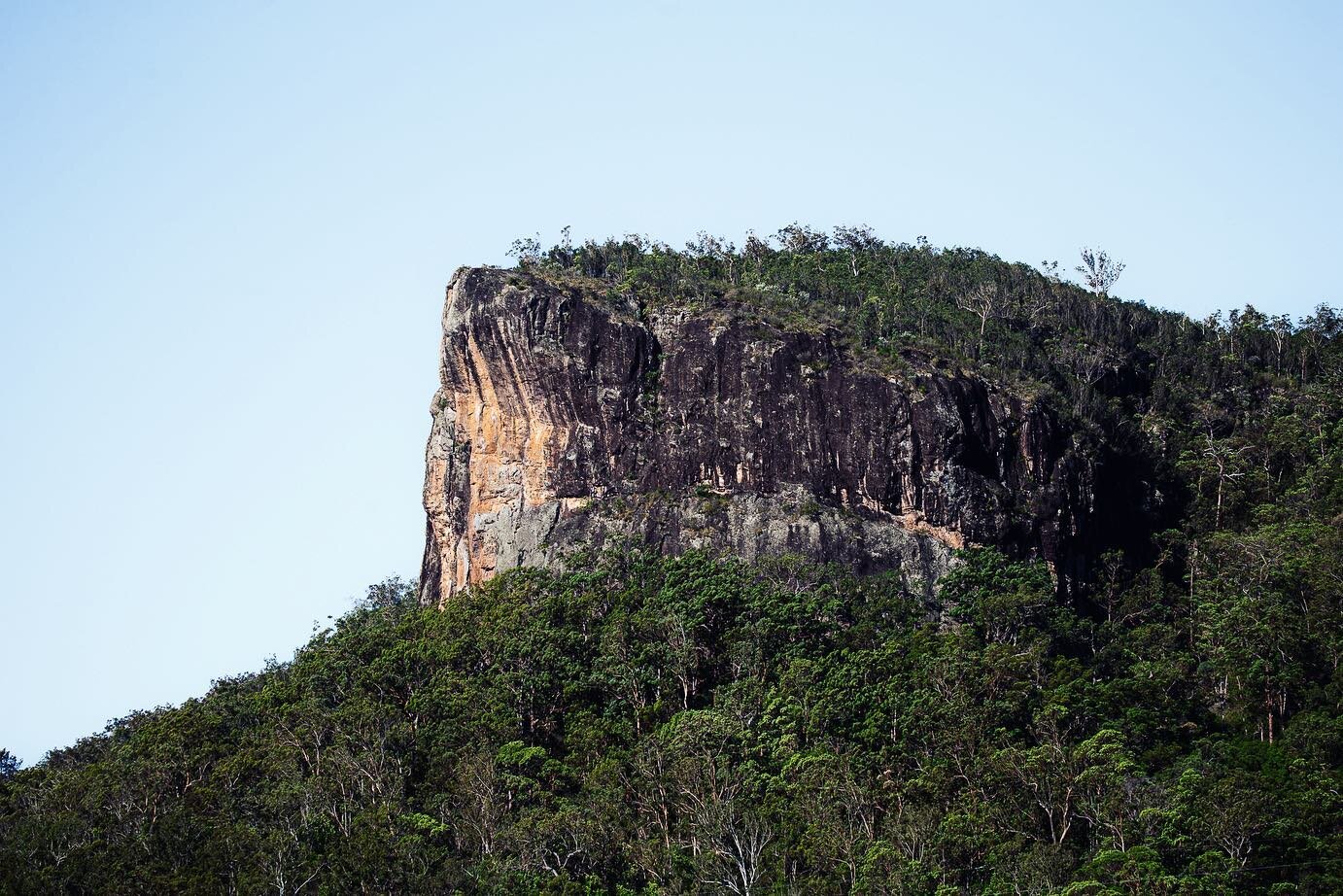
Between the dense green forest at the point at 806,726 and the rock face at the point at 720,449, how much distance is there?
214cm

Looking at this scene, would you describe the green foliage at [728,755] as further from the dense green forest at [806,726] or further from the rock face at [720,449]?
the rock face at [720,449]

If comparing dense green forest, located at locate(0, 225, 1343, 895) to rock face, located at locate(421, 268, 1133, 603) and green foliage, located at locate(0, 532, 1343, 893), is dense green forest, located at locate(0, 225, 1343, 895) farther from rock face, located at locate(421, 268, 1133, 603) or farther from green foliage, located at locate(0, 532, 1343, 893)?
rock face, located at locate(421, 268, 1133, 603)

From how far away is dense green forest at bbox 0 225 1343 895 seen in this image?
57.0 m

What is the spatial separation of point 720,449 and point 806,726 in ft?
65.2

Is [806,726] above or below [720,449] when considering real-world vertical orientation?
below

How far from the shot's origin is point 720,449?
3246 inches

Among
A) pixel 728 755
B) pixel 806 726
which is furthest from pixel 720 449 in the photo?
pixel 728 755

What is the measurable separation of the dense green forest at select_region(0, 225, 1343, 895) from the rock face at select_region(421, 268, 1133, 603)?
2141 millimetres

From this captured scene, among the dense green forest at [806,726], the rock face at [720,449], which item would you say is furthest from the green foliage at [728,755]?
the rock face at [720,449]

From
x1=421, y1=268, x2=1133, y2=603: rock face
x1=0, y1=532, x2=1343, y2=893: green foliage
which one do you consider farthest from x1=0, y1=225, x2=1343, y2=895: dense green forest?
x1=421, y1=268, x2=1133, y2=603: rock face

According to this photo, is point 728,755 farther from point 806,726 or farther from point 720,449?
point 720,449

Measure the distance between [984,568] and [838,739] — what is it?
15.7 metres

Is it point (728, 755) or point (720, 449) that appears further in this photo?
point (720, 449)

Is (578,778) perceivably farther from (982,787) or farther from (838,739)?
(982,787)
